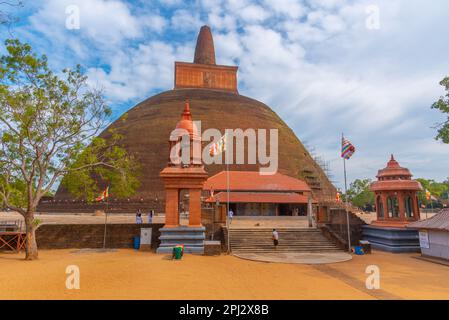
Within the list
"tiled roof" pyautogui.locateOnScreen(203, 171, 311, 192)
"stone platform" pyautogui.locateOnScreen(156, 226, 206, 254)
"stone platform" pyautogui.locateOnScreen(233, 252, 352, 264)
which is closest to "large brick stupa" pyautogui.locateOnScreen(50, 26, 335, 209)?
"tiled roof" pyautogui.locateOnScreen(203, 171, 311, 192)

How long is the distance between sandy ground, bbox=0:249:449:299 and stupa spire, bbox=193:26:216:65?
59.2 meters

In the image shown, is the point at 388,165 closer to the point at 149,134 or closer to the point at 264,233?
the point at 264,233

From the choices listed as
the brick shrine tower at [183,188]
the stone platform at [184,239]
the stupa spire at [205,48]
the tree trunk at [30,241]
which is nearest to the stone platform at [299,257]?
the stone platform at [184,239]

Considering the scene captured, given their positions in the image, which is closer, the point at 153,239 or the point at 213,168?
the point at 153,239

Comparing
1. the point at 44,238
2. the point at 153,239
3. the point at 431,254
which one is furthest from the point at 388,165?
the point at 44,238

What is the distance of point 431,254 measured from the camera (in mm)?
14680

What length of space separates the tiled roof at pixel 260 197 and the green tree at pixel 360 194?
40.7m

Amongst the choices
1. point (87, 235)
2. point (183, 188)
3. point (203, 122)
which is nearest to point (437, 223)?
point (183, 188)

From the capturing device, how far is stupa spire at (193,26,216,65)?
65312 mm

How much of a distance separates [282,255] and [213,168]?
2687 centimetres

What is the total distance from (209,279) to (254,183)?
64.2ft

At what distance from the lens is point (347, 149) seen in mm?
16094

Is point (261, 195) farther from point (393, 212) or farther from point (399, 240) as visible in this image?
point (399, 240)
